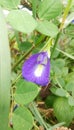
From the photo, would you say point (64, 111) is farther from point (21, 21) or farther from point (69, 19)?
point (21, 21)

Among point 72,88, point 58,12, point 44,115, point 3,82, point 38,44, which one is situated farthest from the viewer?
point 44,115

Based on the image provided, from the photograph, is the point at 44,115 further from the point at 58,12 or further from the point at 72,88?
the point at 58,12

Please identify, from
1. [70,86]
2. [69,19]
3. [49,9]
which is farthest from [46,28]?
[70,86]

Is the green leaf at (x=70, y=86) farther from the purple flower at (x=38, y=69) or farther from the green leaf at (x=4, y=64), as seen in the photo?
the green leaf at (x=4, y=64)

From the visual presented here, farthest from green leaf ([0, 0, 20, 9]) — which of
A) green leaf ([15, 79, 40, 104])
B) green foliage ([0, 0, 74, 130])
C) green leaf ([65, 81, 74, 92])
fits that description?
green leaf ([65, 81, 74, 92])

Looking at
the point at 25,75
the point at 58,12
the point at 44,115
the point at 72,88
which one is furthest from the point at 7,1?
the point at 44,115

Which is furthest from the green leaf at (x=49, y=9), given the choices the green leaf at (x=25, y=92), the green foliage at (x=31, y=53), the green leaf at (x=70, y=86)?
the green leaf at (x=70, y=86)

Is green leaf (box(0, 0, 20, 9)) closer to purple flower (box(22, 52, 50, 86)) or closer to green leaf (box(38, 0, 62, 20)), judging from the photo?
green leaf (box(38, 0, 62, 20))

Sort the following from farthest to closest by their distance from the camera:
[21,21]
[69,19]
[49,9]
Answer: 1. [69,19]
2. [49,9]
3. [21,21]
